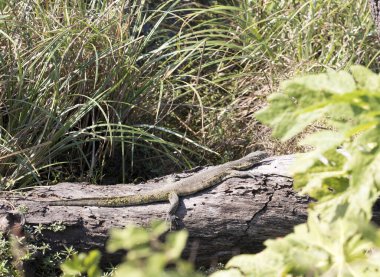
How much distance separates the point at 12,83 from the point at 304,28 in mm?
3102

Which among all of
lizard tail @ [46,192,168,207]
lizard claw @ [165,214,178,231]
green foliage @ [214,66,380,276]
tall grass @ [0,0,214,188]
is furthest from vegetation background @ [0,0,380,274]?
green foliage @ [214,66,380,276]

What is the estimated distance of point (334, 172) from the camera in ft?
8.21

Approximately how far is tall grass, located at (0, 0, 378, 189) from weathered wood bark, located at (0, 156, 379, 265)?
82 cm

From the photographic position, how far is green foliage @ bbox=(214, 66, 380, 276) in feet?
7.44

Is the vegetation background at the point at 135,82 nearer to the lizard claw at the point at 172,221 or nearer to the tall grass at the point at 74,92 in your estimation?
the tall grass at the point at 74,92

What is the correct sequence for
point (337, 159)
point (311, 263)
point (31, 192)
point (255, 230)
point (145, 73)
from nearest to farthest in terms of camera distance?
1. point (311, 263)
2. point (337, 159)
3. point (255, 230)
4. point (31, 192)
5. point (145, 73)

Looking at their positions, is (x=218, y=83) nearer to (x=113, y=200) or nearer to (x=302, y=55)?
(x=302, y=55)

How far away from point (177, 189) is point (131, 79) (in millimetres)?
1762

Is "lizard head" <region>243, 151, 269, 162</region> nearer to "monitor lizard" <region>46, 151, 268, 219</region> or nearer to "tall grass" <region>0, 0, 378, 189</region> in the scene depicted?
"monitor lizard" <region>46, 151, 268, 219</region>

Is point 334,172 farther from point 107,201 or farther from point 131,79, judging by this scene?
point 131,79

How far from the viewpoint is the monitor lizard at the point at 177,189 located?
5246 mm

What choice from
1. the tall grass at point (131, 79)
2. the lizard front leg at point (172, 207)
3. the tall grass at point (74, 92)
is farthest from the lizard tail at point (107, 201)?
the tall grass at point (74, 92)


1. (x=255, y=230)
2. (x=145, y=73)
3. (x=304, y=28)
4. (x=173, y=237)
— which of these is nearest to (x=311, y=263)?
(x=173, y=237)

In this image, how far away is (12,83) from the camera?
6441 millimetres
